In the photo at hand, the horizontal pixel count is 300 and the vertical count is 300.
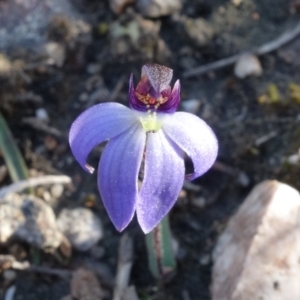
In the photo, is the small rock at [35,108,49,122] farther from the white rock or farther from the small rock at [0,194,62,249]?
the white rock

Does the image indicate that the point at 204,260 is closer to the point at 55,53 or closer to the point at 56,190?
the point at 56,190

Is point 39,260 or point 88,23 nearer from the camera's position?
point 39,260

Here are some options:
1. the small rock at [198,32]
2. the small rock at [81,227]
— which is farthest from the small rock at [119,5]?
the small rock at [81,227]

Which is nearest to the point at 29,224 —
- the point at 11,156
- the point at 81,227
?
the point at 81,227

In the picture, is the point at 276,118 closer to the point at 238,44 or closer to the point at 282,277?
the point at 238,44

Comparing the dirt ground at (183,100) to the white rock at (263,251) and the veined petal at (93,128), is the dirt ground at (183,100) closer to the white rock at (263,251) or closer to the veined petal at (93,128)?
the white rock at (263,251)

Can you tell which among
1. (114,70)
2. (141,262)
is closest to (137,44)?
(114,70)

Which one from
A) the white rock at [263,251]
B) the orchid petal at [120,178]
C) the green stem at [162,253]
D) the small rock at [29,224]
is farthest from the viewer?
the small rock at [29,224]
